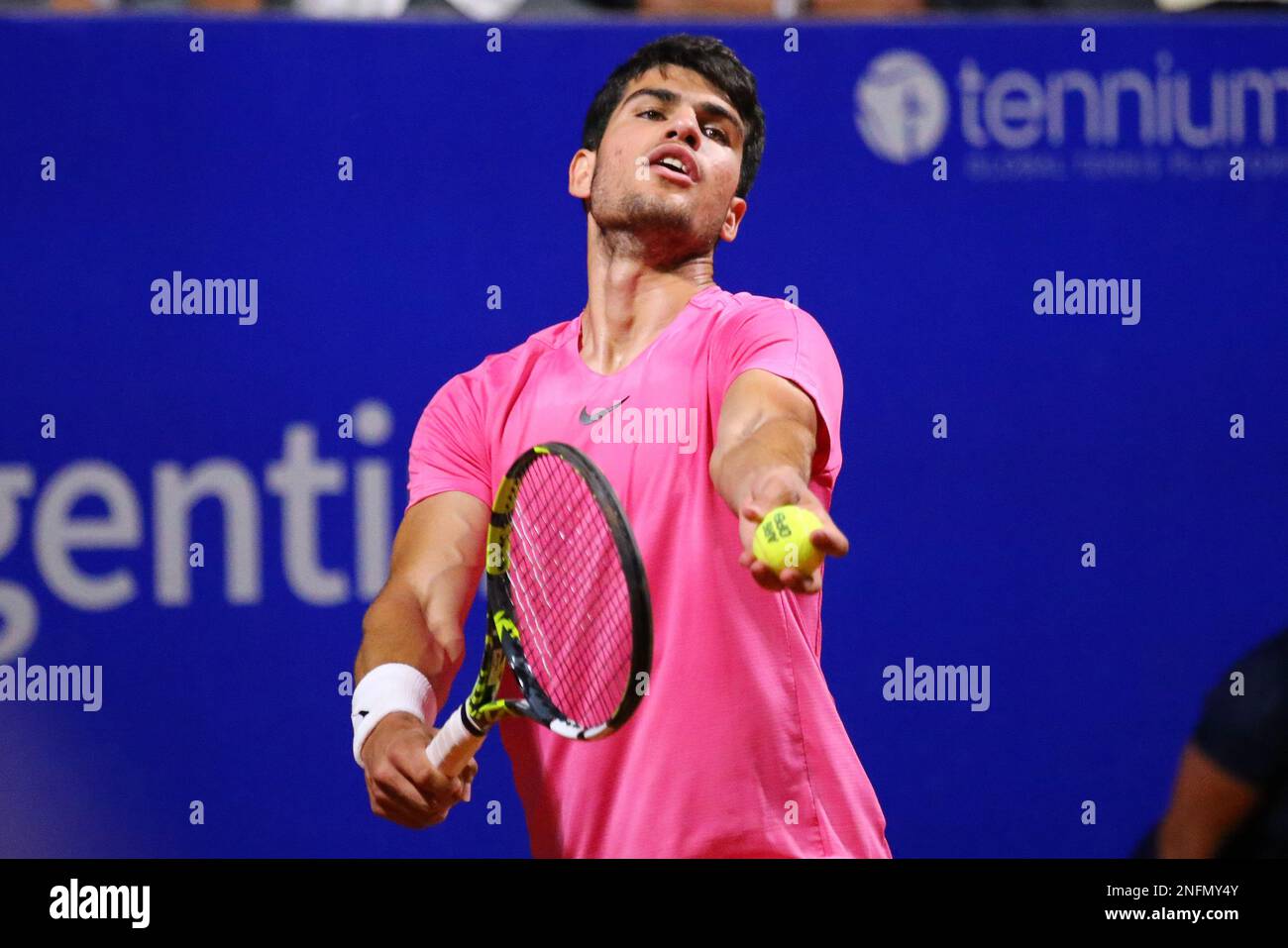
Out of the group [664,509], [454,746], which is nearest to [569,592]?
[664,509]

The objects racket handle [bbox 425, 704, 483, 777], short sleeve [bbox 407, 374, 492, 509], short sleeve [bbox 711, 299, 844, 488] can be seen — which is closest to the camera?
racket handle [bbox 425, 704, 483, 777]

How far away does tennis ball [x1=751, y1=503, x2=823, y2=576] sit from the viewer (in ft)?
7.72

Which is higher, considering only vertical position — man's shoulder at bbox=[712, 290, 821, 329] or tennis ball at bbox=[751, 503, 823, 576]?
man's shoulder at bbox=[712, 290, 821, 329]

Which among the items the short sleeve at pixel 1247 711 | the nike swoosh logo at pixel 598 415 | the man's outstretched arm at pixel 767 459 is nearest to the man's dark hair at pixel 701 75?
the nike swoosh logo at pixel 598 415

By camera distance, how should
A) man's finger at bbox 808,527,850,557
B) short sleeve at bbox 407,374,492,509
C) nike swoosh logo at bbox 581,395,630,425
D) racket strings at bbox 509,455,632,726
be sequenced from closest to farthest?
man's finger at bbox 808,527,850,557 < racket strings at bbox 509,455,632,726 < nike swoosh logo at bbox 581,395,630,425 < short sleeve at bbox 407,374,492,509

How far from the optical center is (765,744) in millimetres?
3365

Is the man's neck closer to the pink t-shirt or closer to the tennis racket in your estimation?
the pink t-shirt

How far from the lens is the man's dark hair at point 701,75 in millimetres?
3631

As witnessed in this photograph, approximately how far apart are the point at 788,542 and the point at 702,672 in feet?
3.50

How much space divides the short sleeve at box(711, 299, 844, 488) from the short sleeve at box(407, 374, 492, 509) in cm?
54

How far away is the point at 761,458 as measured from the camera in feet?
9.37

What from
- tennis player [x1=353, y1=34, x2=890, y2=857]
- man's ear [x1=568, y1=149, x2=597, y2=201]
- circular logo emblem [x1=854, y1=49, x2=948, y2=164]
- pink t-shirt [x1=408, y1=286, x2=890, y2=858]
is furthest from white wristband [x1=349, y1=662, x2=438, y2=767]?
circular logo emblem [x1=854, y1=49, x2=948, y2=164]

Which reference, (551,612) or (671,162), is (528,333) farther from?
(551,612)

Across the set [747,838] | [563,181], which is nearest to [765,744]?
[747,838]
